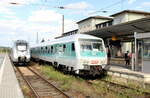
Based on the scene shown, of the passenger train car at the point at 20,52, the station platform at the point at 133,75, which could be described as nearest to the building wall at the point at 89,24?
the passenger train car at the point at 20,52

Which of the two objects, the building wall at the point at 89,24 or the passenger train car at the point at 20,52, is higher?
the building wall at the point at 89,24

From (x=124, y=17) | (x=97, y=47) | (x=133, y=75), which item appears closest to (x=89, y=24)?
(x=124, y=17)

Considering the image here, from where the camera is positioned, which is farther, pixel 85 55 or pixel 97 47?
pixel 97 47

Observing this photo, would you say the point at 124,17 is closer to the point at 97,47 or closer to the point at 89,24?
the point at 89,24

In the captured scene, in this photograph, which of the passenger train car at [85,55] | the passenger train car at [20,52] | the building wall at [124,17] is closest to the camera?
the passenger train car at [85,55]

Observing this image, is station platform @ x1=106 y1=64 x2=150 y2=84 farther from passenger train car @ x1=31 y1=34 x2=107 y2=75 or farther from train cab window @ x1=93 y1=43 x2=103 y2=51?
train cab window @ x1=93 y1=43 x2=103 y2=51

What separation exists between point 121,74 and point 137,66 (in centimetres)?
167

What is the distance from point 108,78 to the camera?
1565cm

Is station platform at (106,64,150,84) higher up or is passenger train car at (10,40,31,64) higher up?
passenger train car at (10,40,31,64)

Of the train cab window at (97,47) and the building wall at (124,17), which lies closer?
the train cab window at (97,47)

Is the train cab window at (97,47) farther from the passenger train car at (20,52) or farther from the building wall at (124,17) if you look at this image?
the building wall at (124,17)

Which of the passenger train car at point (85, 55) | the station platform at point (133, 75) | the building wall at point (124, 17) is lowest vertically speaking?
the station platform at point (133, 75)

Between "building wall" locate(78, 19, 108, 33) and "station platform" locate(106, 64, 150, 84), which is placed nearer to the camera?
"station platform" locate(106, 64, 150, 84)

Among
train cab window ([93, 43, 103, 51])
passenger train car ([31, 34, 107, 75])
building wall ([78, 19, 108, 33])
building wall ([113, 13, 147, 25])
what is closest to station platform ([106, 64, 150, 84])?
passenger train car ([31, 34, 107, 75])
